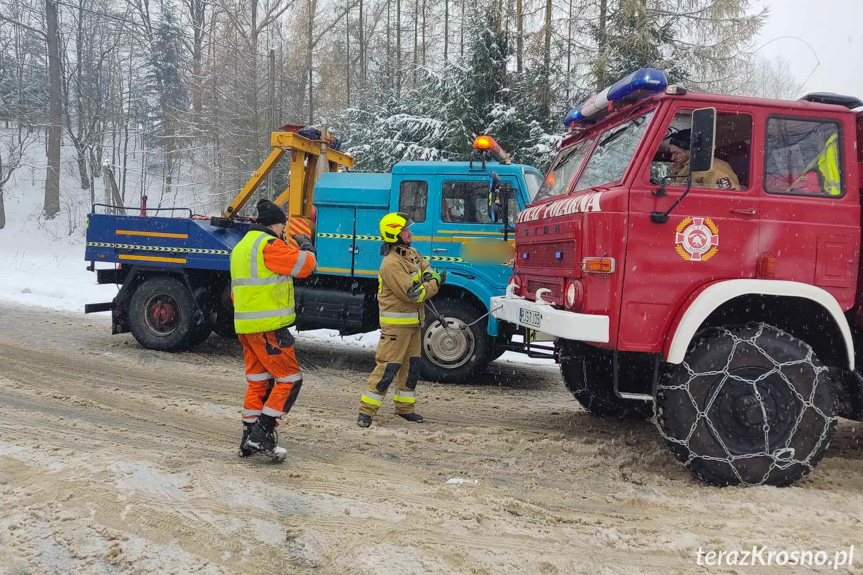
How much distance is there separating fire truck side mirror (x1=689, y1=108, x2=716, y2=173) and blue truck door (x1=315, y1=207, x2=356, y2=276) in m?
4.55

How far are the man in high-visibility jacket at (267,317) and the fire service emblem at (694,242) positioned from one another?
2440mm

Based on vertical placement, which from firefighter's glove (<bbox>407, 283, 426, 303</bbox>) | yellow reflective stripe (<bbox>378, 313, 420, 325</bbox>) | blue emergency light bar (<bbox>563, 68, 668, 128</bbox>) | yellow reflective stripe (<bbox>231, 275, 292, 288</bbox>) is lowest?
yellow reflective stripe (<bbox>378, 313, 420, 325</bbox>)

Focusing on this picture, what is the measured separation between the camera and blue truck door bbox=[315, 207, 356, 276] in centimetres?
741

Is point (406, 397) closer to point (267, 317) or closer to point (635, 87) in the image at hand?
point (267, 317)

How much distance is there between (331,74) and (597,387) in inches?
874

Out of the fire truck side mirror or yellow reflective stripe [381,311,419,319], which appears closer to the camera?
the fire truck side mirror

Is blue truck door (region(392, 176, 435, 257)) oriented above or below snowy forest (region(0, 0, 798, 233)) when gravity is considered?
below

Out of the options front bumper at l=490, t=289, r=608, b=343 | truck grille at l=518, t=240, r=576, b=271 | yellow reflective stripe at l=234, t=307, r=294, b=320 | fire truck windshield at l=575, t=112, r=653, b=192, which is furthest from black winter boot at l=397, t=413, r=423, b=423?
fire truck windshield at l=575, t=112, r=653, b=192

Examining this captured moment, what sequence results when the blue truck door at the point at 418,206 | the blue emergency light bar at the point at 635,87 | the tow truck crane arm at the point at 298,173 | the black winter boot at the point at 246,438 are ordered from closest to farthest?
1. the blue emergency light bar at the point at 635,87
2. the black winter boot at the point at 246,438
3. the blue truck door at the point at 418,206
4. the tow truck crane arm at the point at 298,173

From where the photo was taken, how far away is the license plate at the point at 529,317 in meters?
4.19

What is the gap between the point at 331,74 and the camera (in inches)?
966

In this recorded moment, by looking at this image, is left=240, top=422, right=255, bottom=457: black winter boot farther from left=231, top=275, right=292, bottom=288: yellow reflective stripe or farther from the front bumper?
the front bumper

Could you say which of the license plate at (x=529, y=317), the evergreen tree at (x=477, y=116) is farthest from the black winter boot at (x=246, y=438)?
the evergreen tree at (x=477, y=116)

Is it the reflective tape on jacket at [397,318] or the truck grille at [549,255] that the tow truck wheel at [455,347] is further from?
the truck grille at [549,255]
